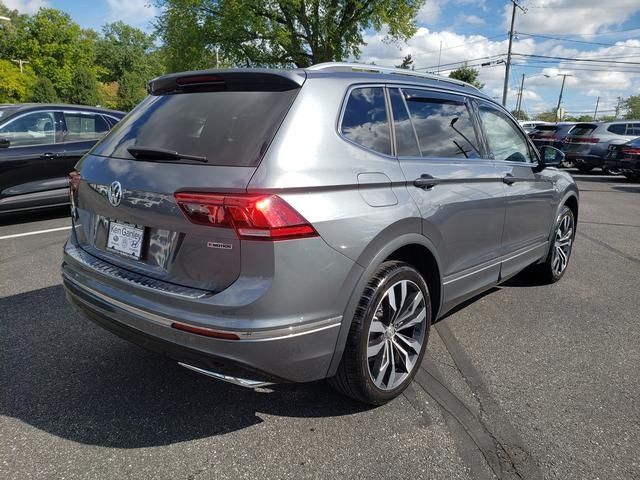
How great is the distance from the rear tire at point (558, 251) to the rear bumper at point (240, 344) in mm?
3295

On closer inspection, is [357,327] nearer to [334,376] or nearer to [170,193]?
[334,376]

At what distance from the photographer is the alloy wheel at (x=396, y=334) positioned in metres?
2.60

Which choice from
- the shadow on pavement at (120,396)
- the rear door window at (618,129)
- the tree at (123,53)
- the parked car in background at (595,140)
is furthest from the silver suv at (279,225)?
the tree at (123,53)

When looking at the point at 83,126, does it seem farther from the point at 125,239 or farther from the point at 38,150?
the point at 125,239

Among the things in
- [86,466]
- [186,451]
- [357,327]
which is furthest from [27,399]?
[357,327]

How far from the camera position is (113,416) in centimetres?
252

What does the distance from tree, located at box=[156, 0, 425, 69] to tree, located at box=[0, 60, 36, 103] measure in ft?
85.4

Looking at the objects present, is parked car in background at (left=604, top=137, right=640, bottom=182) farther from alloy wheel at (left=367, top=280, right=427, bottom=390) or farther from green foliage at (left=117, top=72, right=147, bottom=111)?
green foliage at (left=117, top=72, right=147, bottom=111)

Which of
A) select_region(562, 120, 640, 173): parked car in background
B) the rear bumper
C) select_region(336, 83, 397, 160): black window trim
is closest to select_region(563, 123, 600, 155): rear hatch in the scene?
select_region(562, 120, 640, 173): parked car in background

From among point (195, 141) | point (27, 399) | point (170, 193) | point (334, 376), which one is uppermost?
point (195, 141)

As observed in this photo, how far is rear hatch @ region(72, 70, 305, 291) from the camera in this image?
213 cm

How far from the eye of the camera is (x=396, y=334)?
2.74 metres

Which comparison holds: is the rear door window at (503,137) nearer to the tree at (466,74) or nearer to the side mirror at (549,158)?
the side mirror at (549,158)

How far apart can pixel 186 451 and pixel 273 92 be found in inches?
69.6
